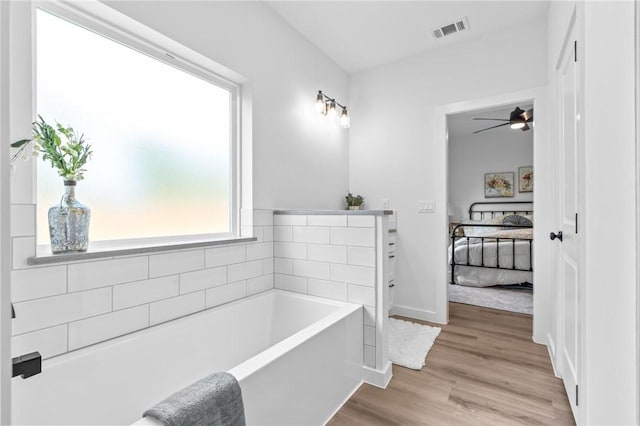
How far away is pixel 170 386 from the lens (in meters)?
1.46

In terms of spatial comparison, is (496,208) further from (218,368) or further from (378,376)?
(218,368)

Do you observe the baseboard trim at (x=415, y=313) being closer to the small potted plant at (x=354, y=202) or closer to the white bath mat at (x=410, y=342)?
the white bath mat at (x=410, y=342)

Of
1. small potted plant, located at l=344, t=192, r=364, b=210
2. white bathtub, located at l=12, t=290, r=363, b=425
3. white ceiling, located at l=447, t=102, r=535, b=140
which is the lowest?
white bathtub, located at l=12, t=290, r=363, b=425

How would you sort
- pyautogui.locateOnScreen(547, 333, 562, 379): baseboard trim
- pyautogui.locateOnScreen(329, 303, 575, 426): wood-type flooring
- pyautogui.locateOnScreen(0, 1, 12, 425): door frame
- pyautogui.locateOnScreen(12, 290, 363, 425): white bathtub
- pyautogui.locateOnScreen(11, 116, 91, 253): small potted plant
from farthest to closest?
pyautogui.locateOnScreen(547, 333, 562, 379): baseboard trim
pyautogui.locateOnScreen(329, 303, 575, 426): wood-type flooring
pyautogui.locateOnScreen(11, 116, 91, 253): small potted plant
pyautogui.locateOnScreen(12, 290, 363, 425): white bathtub
pyautogui.locateOnScreen(0, 1, 12, 425): door frame

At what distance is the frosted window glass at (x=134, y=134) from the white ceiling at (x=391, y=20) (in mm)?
981

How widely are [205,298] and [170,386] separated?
46 cm

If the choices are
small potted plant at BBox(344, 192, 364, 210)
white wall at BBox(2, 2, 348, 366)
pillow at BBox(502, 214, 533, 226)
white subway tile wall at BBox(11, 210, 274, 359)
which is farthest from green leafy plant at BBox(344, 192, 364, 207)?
pillow at BBox(502, 214, 533, 226)

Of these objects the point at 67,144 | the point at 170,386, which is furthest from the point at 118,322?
the point at 67,144

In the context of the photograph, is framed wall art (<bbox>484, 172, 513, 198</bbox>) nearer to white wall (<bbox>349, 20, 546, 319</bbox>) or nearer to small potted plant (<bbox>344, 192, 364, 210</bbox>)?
white wall (<bbox>349, 20, 546, 319</bbox>)

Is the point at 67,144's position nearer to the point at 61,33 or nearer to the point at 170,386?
the point at 61,33

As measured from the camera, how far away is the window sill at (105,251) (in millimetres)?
1175

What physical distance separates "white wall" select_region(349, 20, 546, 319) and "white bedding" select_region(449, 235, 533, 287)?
1.53 meters

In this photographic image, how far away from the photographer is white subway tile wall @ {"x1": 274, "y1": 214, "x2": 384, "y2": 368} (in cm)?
180

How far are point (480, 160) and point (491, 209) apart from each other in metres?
1.00
